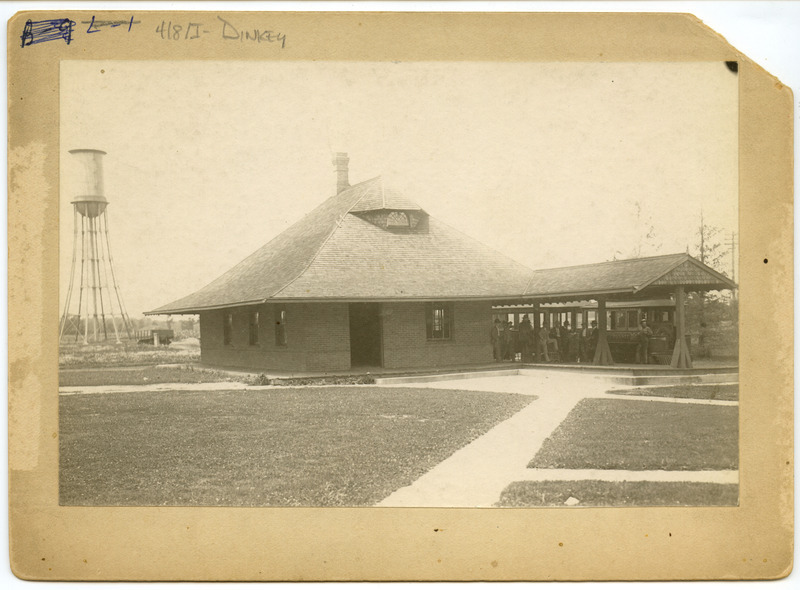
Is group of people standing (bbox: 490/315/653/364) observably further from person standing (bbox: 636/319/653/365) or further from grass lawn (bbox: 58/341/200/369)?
grass lawn (bbox: 58/341/200/369)

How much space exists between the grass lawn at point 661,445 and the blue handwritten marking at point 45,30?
7.22m

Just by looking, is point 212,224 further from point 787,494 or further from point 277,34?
point 787,494

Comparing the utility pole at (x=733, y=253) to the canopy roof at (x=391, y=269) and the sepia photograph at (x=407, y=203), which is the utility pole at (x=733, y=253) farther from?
the canopy roof at (x=391, y=269)

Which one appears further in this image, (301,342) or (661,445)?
(301,342)

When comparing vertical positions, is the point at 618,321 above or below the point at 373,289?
below

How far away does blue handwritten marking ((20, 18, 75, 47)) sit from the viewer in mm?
7285

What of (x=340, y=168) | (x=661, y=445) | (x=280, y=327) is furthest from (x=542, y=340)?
(x=340, y=168)

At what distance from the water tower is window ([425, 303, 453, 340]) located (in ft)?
25.3

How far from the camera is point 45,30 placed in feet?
23.9

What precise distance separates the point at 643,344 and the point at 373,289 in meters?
5.53

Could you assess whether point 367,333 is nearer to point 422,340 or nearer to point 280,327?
point 422,340

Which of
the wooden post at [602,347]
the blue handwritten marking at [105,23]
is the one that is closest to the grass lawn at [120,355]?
the blue handwritten marking at [105,23]

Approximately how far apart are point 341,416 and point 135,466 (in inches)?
106

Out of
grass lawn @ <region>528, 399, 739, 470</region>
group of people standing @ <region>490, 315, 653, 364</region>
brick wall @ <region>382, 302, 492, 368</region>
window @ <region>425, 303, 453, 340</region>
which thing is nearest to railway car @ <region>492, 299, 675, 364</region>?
group of people standing @ <region>490, 315, 653, 364</region>
